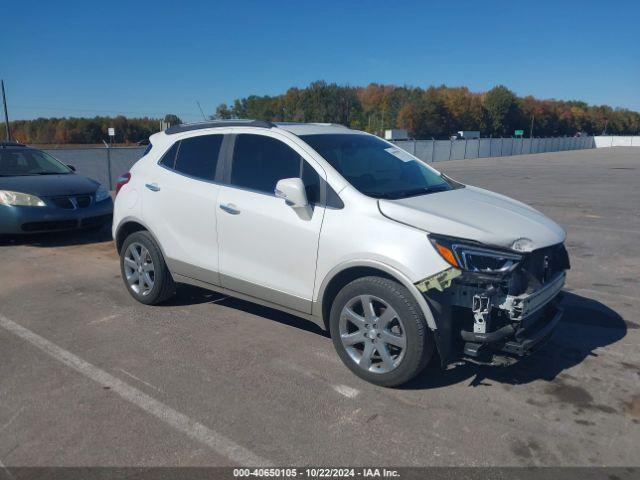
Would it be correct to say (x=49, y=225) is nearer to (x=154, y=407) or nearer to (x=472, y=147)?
(x=154, y=407)

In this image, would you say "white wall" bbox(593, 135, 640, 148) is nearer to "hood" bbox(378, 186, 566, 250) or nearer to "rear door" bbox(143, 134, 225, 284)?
"hood" bbox(378, 186, 566, 250)

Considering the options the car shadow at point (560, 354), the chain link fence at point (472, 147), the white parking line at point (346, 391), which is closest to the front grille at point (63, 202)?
the white parking line at point (346, 391)

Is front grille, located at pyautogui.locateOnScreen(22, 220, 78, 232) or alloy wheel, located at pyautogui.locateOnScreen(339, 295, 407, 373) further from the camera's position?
front grille, located at pyautogui.locateOnScreen(22, 220, 78, 232)

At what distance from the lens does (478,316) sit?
11.0 feet

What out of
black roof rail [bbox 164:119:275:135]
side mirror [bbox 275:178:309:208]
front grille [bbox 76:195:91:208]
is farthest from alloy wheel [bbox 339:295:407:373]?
front grille [bbox 76:195:91:208]

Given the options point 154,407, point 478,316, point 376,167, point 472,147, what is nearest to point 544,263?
point 478,316

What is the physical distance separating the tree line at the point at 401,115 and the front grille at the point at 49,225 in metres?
57.5

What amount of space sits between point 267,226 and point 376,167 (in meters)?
1.04

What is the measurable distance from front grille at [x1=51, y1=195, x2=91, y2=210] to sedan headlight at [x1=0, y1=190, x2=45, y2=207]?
230 mm

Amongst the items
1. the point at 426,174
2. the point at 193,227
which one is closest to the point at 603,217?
the point at 426,174

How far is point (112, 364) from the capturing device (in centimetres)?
410

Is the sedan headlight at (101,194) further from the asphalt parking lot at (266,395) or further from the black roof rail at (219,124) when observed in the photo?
the black roof rail at (219,124)

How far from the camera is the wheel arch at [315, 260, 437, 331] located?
3.42 metres

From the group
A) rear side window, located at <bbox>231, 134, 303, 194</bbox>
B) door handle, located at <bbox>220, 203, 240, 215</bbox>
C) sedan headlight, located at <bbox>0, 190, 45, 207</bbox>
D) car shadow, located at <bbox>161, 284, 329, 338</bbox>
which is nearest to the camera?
rear side window, located at <bbox>231, 134, 303, 194</bbox>
